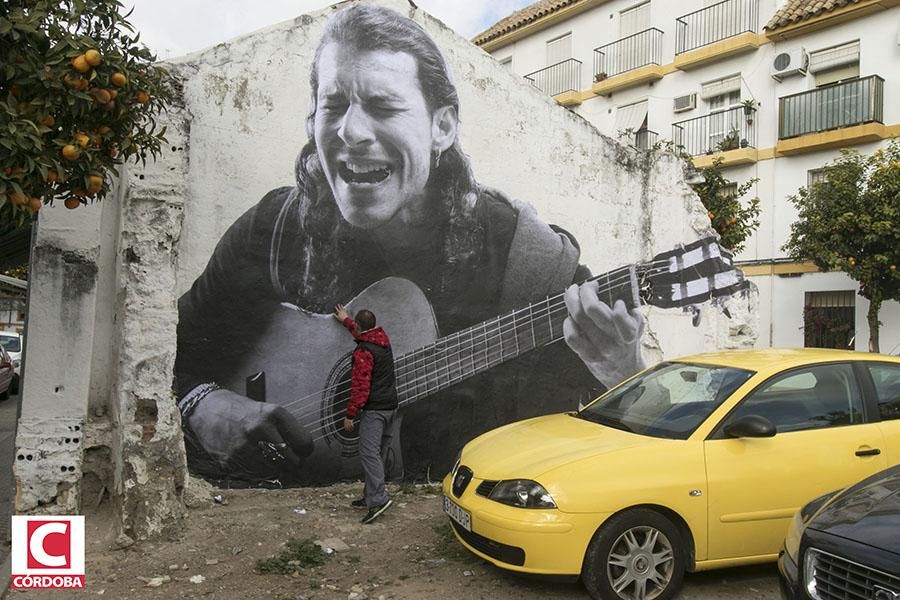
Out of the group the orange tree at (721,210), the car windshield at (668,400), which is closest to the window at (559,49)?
the orange tree at (721,210)

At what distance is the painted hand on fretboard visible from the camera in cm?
761

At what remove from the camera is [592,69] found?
23.8m

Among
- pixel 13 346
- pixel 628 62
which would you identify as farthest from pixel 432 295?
pixel 628 62

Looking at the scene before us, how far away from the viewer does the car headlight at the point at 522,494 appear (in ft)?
13.3

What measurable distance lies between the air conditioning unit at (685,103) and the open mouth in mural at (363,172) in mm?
16908

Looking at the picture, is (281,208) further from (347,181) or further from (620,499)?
(620,499)

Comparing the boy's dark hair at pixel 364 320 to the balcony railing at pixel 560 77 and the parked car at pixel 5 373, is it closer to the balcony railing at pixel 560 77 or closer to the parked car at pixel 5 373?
the parked car at pixel 5 373

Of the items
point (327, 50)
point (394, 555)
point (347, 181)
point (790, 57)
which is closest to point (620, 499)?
point (394, 555)

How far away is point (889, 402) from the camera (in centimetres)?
487

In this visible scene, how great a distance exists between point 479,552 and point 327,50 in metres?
4.47

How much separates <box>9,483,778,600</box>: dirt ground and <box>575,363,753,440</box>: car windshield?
1008mm

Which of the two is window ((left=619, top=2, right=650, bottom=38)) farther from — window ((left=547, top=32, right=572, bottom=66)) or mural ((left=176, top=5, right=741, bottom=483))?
mural ((left=176, top=5, right=741, bottom=483))

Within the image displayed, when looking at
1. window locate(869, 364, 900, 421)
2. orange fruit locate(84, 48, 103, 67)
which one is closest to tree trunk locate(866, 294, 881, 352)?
window locate(869, 364, 900, 421)

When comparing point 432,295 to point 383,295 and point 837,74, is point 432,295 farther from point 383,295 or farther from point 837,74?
point 837,74
